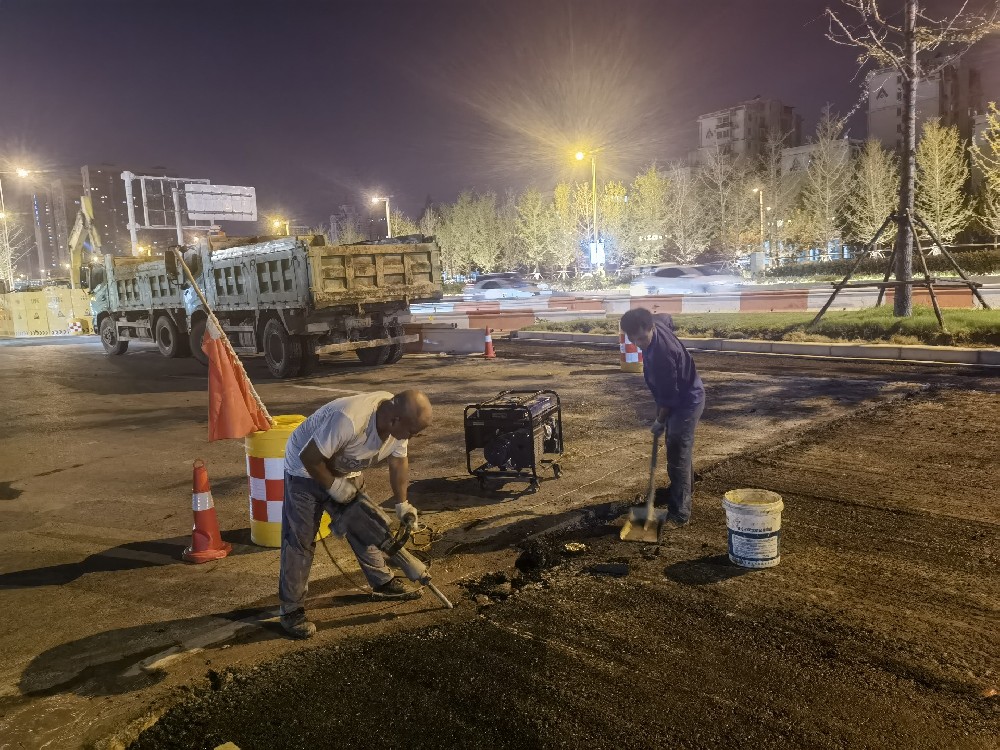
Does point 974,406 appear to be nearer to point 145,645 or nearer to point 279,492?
point 279,492

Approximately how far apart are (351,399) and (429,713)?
64.7 inches

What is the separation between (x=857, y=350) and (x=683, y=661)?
12.0 m

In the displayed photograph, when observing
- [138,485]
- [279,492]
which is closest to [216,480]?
[138,485]

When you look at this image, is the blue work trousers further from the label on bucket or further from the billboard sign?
the billboard sign

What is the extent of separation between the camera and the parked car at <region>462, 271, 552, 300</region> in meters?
42.4

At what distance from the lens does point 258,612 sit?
4414 mm

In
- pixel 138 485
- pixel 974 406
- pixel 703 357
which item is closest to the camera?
pixel 138 485

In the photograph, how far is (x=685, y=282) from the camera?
36906 millimetres

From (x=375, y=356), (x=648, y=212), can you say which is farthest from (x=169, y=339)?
(x=648, y=212)

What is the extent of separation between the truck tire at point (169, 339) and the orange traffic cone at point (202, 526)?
50.1 feet

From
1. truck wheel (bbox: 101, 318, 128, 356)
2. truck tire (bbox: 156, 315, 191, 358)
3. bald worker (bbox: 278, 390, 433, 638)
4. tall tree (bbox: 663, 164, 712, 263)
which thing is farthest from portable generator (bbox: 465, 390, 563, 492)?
tall tree (bbox: 663, 164, 712, 263)

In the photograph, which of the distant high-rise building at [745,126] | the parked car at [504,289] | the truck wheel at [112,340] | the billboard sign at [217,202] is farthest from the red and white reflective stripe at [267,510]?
the distant high-rise building at [745,126]

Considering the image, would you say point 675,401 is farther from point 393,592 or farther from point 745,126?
point 745,126

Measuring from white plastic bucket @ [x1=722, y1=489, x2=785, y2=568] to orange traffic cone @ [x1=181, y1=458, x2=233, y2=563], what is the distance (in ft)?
11.9
